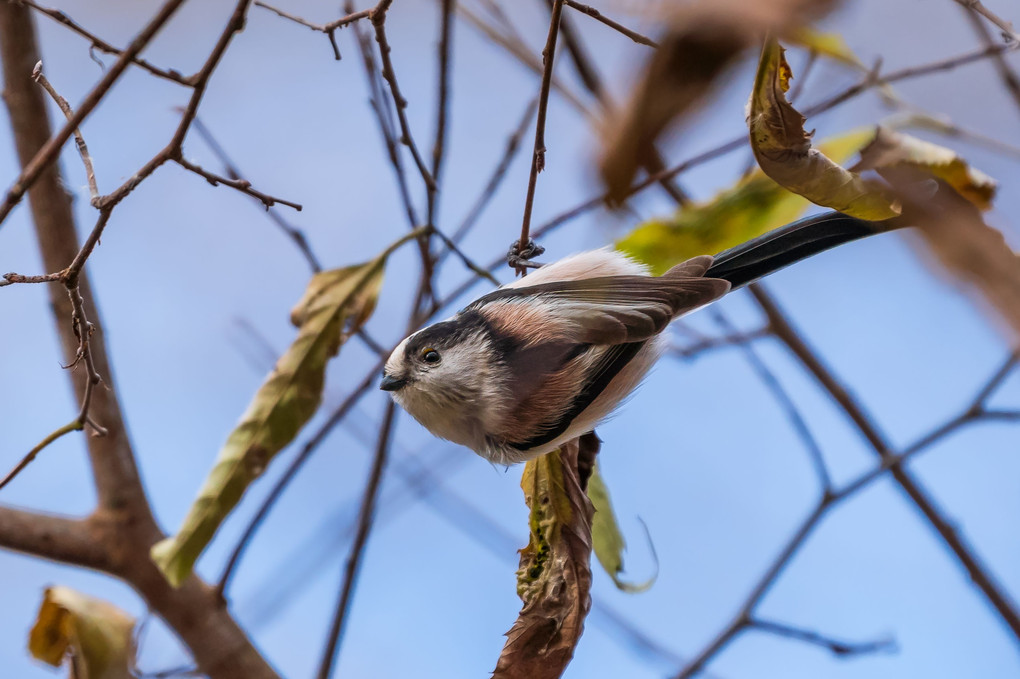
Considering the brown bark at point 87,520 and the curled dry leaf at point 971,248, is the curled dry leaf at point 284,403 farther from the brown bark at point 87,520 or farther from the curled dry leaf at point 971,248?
the curled dry leaf at point 971,248

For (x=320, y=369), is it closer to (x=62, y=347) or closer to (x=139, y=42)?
(x=62, y=347)

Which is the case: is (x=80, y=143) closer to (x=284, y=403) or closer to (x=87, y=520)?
(x=284, y=403)

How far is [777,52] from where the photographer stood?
688mm

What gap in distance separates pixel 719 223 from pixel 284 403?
2.26 feet

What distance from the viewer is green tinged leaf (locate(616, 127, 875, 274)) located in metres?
1.13

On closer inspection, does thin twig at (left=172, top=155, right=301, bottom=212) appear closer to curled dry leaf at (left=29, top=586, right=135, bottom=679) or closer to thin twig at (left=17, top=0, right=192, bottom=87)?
thin twig at (left=17, top=0, right=192, bottom=87)

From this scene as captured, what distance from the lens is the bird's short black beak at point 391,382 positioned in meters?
1.28

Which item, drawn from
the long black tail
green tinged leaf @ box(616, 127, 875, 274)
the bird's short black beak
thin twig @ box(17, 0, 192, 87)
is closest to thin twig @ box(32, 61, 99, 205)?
thin twig @ box(17, 0, 192, 87)

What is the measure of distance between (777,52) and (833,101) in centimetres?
9

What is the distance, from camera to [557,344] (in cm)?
124

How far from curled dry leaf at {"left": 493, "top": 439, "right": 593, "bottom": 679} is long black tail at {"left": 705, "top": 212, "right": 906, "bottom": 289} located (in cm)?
35

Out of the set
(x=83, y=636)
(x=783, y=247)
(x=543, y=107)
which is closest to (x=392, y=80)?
(x=543, y=107)

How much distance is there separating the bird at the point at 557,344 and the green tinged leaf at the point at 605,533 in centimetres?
15

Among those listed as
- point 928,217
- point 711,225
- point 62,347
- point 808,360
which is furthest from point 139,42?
point 808,360
